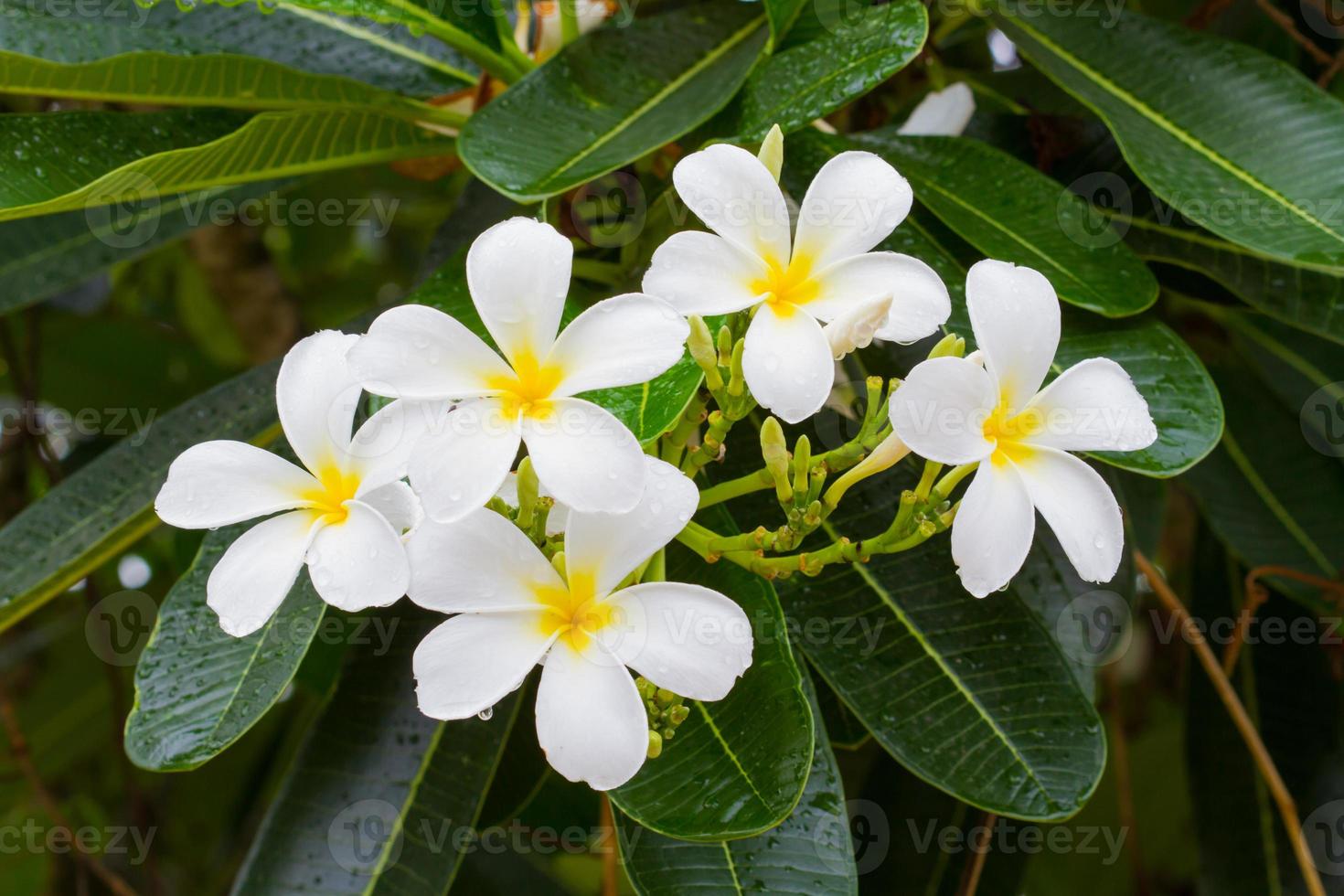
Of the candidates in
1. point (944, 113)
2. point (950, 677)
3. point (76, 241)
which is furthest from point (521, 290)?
point (76, 241)

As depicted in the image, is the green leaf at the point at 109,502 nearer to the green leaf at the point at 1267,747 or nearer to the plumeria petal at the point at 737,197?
the plumeria petal at the point at 737,197

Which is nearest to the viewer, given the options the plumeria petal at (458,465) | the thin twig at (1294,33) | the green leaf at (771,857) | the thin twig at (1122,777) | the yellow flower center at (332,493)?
the plumeria petal at (458,465)

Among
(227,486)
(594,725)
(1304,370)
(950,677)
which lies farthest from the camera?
(1304,370)

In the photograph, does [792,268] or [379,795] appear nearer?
[792,268]

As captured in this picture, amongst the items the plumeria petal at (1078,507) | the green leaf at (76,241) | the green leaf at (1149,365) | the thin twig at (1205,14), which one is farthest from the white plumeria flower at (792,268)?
the thin twig at (1205,14)

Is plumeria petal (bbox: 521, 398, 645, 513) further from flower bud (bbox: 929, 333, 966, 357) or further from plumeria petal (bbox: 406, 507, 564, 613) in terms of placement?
flower bud (bbox: 929, 333, 966, 357)

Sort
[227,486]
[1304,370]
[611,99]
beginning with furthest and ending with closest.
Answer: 1. [1304,370]
2. [611,99]
3. [227,486]

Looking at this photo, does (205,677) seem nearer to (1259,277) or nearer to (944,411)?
(944,411)
